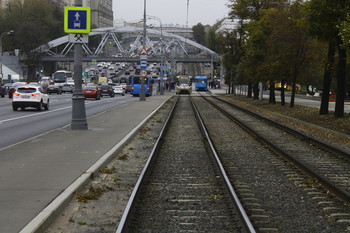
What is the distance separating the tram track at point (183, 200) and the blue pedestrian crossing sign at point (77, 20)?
7.08 meters

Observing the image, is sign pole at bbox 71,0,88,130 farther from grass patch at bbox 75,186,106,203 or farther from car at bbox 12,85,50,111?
car at bbox 12,85,50,111

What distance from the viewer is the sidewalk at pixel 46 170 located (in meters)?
6.95

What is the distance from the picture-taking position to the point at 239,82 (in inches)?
2549

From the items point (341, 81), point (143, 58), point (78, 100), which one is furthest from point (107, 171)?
point (143, 58)

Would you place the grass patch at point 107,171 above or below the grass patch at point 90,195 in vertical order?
below

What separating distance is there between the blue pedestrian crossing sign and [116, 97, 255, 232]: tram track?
23.2ft

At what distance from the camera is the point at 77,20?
62.2 feet

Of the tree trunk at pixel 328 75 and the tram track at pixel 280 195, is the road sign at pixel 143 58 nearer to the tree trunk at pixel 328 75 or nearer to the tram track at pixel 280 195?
the tree trunk at pixel 328 75

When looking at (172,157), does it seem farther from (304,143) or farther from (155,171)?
(304,143)

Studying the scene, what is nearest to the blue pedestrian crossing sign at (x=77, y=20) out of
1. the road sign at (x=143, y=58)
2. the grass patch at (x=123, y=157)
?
the grass patch at (x=123, y=157)

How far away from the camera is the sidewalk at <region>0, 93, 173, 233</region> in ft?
22.8

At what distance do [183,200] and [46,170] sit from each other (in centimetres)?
328

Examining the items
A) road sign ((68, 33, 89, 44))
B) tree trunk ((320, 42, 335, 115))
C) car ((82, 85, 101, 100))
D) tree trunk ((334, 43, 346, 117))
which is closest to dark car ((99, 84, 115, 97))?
car ((82, 85, 101, 100))

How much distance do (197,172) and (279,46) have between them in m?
27.1
